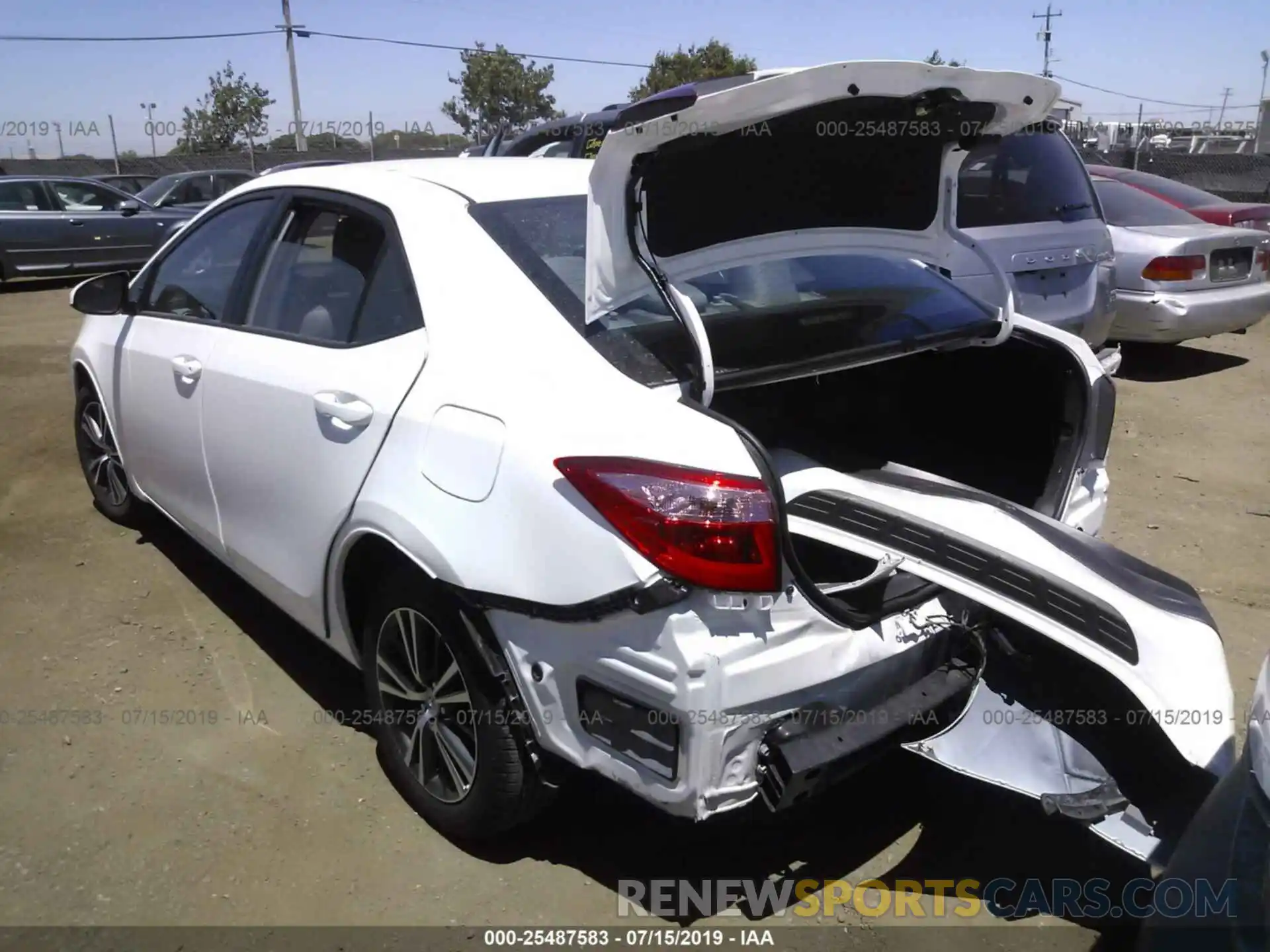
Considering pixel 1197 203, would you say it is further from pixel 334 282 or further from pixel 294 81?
pixel 294 81

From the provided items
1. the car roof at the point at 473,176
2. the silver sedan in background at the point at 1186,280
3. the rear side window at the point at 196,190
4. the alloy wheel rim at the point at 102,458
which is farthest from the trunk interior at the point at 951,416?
the rear side window at the point at 196,190

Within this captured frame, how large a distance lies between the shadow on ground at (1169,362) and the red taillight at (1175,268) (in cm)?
82

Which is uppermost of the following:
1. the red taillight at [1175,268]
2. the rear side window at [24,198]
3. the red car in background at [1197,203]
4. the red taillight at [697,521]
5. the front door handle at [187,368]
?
the rear side window at [24,198]

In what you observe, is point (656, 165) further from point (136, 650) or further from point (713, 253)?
point (136, 650)

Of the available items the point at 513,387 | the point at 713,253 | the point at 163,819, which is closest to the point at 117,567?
the point at 163,819

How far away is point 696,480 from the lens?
6.94ft

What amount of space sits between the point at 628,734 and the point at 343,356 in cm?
137

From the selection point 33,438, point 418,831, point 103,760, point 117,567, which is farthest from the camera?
point 33,438

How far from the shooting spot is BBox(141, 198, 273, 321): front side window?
11.6 feet

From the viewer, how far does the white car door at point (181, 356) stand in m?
3.53

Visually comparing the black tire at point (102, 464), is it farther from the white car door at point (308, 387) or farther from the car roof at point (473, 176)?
the car roof at point (473, 176)

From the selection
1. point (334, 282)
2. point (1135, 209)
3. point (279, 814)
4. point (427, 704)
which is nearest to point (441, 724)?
point (427, 704)

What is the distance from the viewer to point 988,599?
240cm

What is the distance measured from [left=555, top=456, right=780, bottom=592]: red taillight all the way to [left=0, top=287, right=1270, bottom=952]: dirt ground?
3.35 feet
